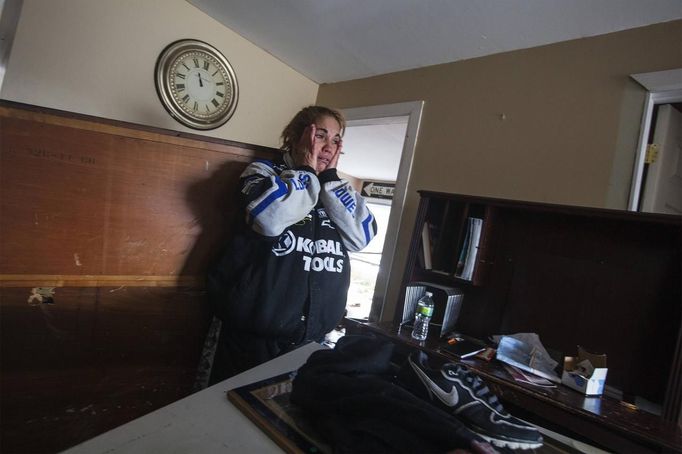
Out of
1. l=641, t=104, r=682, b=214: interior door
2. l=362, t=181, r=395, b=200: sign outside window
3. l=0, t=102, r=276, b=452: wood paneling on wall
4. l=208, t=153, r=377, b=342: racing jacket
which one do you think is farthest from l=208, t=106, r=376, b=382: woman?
l=362, t=181, r=395, b=200: sign outside window

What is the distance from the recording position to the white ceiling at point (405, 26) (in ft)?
4.59

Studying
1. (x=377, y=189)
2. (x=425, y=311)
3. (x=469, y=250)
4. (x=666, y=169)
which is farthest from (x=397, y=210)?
(x=377, y=189)

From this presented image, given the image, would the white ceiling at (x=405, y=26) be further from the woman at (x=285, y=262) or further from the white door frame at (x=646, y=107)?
the woman at (x=285, y=262)

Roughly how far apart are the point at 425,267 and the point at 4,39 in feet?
6.11

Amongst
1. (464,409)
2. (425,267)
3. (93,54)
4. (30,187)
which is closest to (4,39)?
(30,187)

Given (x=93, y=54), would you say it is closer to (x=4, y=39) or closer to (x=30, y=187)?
(x=4, y=39)

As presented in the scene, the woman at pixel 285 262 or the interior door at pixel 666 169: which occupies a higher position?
the interior door at pixel 666 169

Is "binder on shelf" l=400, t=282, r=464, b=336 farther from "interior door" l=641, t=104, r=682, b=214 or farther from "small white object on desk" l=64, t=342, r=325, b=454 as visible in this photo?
"small white object on desk" l=64, t=342, r=325, b=454

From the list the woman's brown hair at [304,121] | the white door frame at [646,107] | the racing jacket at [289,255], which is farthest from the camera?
the woman's brown hair at [304,121]

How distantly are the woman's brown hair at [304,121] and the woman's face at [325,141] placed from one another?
31 millimetres

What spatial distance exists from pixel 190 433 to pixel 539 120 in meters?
1.83

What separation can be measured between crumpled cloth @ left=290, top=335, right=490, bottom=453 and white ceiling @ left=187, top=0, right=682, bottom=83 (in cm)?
161

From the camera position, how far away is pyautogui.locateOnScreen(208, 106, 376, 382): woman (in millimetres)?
1181

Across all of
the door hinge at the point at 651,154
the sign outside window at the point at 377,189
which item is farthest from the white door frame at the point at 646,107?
the sign outside window at the point at 377,189
